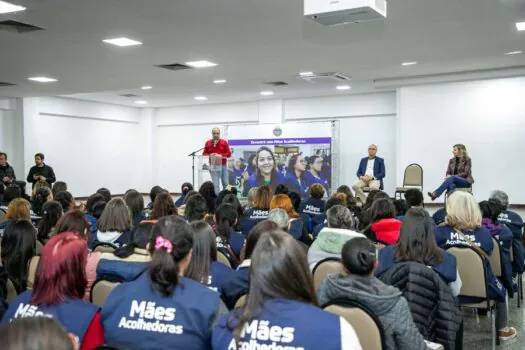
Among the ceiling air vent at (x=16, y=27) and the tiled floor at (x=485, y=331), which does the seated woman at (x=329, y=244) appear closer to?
the tiled floor at (x=485, y=331)

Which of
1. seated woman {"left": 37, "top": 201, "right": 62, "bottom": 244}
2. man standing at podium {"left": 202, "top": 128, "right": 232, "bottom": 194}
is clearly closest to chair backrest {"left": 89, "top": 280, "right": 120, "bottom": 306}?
seated woman {"left": 37, "top": 201, "right": 62, "bottom": 244}

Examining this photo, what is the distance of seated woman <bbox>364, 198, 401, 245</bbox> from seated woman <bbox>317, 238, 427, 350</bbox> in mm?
2063

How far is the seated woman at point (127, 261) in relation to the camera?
2880 millimetres

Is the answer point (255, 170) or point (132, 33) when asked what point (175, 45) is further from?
point (255, 170)

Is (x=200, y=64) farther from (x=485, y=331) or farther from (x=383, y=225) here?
(x=485, y=331)

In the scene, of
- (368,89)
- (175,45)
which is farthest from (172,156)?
(175,45)

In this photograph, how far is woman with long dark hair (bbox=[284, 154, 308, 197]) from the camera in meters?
13.7

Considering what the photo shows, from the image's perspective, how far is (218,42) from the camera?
24.9ft

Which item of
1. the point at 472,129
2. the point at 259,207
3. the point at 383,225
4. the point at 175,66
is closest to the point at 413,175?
the point at 472,129

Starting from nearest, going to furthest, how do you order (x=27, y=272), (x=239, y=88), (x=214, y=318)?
(x=214, y=318)
(x=27, y=272)
(x=239, y=88)

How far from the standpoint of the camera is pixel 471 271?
3.67 meters

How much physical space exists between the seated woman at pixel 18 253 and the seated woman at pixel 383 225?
2713 mm

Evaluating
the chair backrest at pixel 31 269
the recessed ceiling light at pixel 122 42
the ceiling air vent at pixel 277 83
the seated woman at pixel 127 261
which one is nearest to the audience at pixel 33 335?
the seated woman at pixel 127 261

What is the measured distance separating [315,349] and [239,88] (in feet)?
39.8
